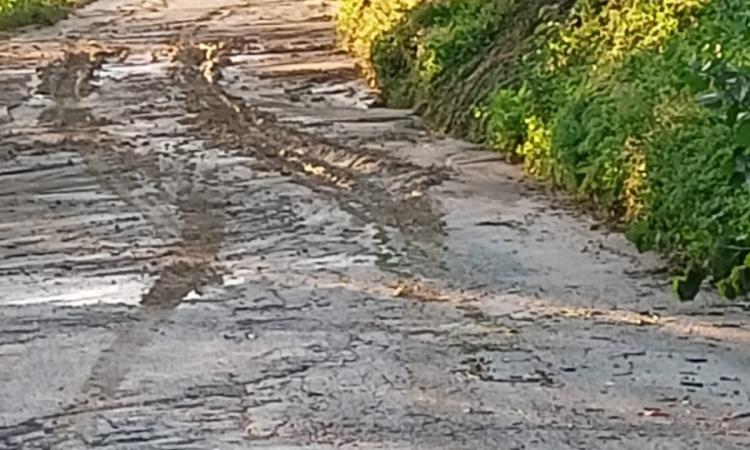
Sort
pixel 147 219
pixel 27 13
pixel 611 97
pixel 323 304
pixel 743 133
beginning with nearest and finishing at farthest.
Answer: pixel 743 133
pixel 323 304
pixel 147 219
pixel 611 97
pixel 27 13

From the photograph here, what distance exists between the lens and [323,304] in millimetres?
9672

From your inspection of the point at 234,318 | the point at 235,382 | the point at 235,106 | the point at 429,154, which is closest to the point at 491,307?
the point at 234,318

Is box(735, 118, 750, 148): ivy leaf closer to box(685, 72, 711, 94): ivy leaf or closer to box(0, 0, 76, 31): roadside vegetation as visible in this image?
box(685, 72, 711, 94): ivy leaf

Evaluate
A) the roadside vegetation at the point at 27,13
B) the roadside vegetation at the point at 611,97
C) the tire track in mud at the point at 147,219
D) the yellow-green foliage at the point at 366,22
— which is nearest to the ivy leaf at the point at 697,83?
the roadside vegetation at the point at 611,97

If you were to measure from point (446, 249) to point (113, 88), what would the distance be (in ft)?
32.3

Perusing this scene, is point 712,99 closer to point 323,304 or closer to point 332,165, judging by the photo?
point 323,304

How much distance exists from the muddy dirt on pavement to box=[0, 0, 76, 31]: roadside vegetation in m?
10.8

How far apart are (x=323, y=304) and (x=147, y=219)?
316 centimetres

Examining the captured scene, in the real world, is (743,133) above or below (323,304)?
above

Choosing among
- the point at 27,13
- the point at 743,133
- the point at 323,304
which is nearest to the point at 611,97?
the point at 323,304

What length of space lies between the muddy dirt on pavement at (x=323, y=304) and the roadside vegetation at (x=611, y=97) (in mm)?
339

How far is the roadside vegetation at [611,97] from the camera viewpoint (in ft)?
29.1

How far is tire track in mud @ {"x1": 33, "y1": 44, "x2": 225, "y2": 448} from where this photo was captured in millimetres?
8203

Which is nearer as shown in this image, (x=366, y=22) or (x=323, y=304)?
(x=323, y=304)
